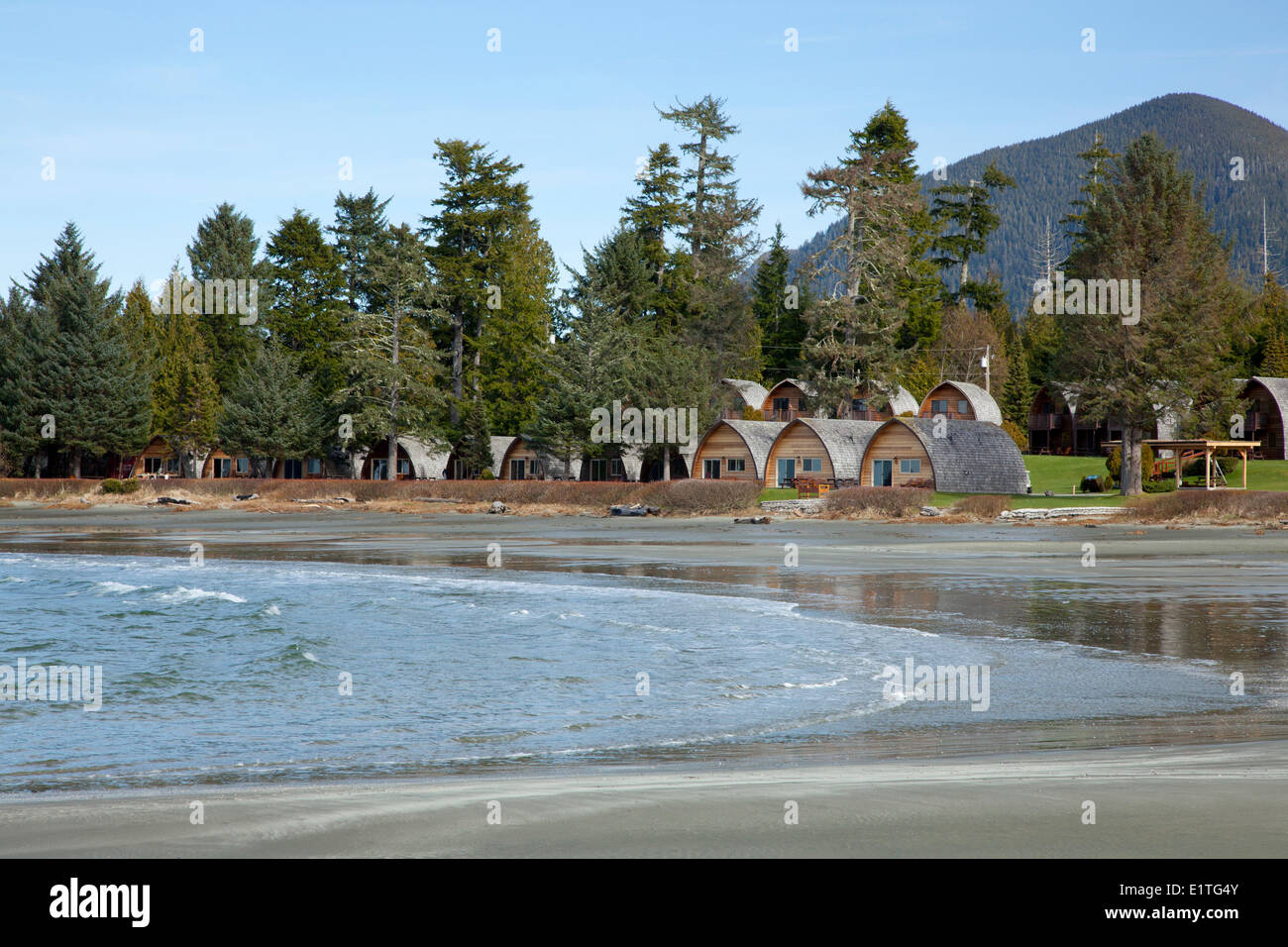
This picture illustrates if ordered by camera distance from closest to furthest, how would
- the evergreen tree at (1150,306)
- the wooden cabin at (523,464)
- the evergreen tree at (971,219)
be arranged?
the evergreen tree at (1150,306)
the wooden cabin at (523,464)
the evergreen tree at (971,219)

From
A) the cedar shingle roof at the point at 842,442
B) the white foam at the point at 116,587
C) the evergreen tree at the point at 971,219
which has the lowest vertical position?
the white foam at the point at 116,587

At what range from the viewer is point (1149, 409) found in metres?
60.7

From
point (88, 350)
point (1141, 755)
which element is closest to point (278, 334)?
point (88, 350)

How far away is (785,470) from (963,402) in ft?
78.0

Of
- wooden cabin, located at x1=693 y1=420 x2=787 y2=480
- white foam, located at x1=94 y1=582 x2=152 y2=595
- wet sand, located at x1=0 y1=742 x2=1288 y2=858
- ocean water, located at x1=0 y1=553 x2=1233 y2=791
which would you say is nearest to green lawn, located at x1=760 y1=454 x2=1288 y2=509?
wooden cabin, located at x1=693 y1=420 x2=787 y2=480

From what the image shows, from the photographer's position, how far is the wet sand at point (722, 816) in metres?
5.72

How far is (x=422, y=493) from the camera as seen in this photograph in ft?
226

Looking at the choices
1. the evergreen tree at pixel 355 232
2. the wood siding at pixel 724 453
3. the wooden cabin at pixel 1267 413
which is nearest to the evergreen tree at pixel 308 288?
the evergreen tree at pixel 355 232

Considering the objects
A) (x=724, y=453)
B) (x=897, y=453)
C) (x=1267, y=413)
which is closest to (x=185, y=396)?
(x=724, y=453)

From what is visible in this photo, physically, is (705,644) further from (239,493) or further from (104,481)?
(104,481)

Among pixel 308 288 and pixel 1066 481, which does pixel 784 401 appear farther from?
pixel 308 288

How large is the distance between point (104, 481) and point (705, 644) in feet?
240

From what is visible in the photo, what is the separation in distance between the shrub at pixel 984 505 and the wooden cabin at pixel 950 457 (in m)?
12.4

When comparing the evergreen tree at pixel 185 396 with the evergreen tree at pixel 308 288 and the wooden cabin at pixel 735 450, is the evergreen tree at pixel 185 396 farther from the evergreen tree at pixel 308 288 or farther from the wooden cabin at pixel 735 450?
the wooden cabin at pixel 735 450
